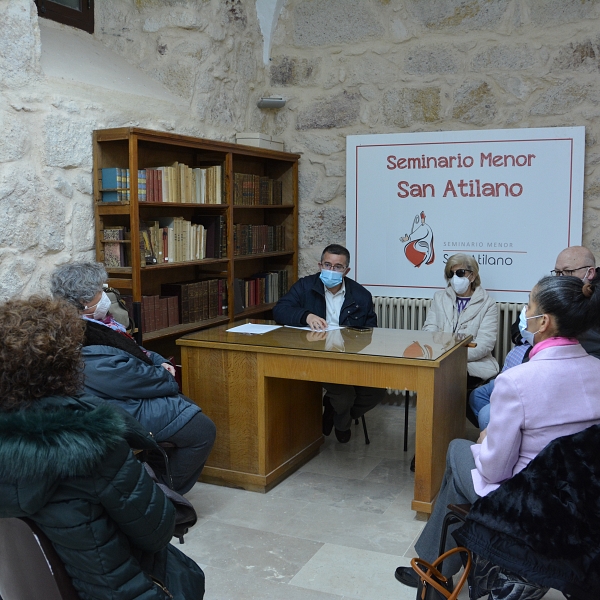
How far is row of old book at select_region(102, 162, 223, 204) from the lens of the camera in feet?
12.1

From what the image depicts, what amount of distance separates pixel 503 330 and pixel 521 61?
177 cm

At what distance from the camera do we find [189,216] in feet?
15.1

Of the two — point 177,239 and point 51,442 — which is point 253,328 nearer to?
point 177,239

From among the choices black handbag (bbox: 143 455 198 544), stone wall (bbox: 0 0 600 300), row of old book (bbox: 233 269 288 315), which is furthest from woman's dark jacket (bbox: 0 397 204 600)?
row of old book (bbox: 233 269 288 315)

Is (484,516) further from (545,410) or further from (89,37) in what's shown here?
(89,37)

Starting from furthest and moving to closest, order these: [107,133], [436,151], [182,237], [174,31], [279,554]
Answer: [436,151], [174,31], [182,237], [107,133], [279,554]

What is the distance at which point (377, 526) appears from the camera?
3219 mm

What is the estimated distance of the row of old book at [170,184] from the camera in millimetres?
3686

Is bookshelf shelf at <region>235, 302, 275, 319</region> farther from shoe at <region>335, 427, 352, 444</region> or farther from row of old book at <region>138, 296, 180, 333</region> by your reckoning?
shoe at <region>335, 427, 352, 444</region>

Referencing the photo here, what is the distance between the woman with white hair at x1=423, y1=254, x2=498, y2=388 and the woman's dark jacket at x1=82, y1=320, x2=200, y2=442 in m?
1.80

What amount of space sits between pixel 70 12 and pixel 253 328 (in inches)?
81.7

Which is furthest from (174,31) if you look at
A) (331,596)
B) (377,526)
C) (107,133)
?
(331,596)

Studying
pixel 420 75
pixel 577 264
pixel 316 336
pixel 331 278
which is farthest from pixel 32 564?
pixel 420 75

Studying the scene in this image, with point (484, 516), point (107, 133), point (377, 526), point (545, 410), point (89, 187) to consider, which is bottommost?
point (377, 526)
